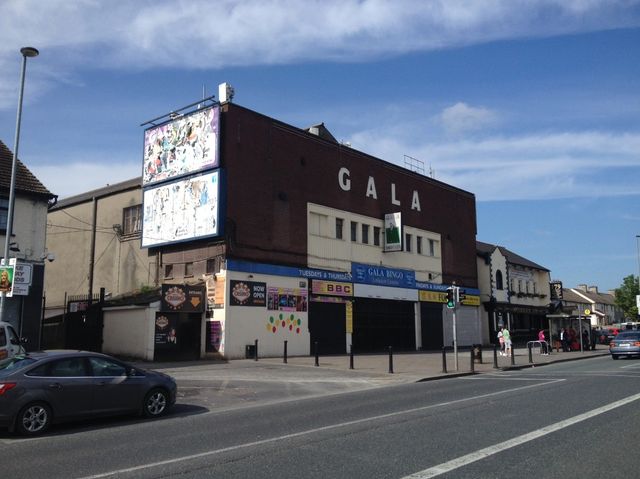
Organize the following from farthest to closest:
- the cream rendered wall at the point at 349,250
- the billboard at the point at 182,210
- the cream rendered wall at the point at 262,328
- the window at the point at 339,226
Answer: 1. the window at the point at 339,226
2. the cream rendered wall at the point at 349,250
3. the billboard at the point at 182,210
4. the cream rendered wall at the point at 262,328

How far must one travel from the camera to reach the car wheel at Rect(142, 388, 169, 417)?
11.6 meters

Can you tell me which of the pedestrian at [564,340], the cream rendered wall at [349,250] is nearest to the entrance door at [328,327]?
the cream rendered wall at [349,250]

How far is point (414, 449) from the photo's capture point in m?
8.05

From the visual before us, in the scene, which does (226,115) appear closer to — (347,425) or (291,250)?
(291,250)

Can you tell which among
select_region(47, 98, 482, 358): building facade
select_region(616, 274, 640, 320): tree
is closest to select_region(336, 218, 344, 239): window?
select_region(47, 98, 482, 358): building facade

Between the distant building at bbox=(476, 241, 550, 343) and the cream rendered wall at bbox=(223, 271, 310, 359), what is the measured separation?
22068 millimetres

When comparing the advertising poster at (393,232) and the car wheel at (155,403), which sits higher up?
the advertising poster at (393,232)

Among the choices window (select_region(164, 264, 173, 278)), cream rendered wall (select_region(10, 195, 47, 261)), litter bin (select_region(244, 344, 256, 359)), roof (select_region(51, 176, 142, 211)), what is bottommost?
litter bin (select_region(244, 344, 256, 359))

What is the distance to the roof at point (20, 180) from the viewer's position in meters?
23.0

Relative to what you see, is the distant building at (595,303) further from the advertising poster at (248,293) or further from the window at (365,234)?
the advertising poster at (248,293)

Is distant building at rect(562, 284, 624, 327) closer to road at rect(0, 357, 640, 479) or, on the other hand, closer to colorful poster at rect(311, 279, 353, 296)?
colorful poster at rect(311, 279, 353, 296)

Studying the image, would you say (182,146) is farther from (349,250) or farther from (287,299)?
(349,250)

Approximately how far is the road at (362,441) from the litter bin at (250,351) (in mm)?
13635

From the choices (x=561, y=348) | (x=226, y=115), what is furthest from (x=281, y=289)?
(x=561, y=348)
